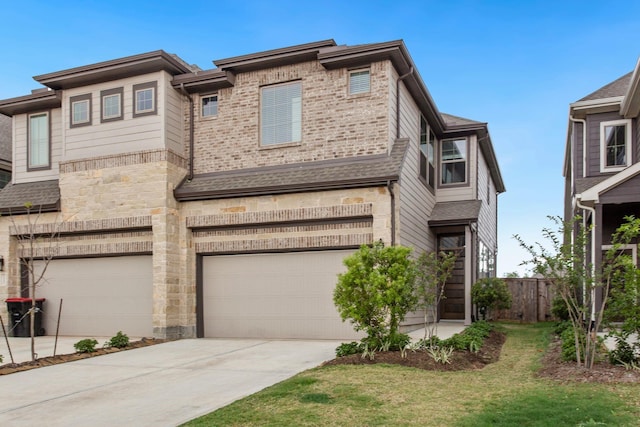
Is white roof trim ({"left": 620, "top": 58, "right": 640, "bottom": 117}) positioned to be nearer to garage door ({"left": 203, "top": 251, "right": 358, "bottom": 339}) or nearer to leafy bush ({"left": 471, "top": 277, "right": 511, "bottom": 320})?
leafy bush ({"left": 471, "top": 277, "right": 511, "bottom": 320})

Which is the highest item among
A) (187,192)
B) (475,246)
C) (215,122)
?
(215,122)

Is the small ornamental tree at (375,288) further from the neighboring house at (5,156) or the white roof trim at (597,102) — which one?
the neighboring house at (5,156)

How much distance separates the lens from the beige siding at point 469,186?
17.6 m

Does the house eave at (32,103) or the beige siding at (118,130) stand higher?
the house eave at (32,103)

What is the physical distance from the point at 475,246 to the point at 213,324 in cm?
823

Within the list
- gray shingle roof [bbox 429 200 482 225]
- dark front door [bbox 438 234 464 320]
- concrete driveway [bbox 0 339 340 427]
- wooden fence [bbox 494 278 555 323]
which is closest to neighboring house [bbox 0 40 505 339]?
gray shingle roof [bbox 429 200 482 225]

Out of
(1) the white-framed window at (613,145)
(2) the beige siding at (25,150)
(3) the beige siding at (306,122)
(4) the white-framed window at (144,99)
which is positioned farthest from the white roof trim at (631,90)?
(2) the beige siding at (25,150)

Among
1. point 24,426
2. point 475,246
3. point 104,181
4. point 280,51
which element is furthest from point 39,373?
point 475,246

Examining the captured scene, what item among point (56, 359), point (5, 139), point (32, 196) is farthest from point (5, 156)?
point (56, 359)

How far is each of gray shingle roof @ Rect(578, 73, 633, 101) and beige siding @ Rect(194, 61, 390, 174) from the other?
21.0 feet

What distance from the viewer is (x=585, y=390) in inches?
263

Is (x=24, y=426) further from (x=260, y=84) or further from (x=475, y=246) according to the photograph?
(x=475, y=246)

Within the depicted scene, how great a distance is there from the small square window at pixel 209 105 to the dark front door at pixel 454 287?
7.75 meters

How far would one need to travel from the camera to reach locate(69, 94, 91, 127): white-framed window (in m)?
14.8
